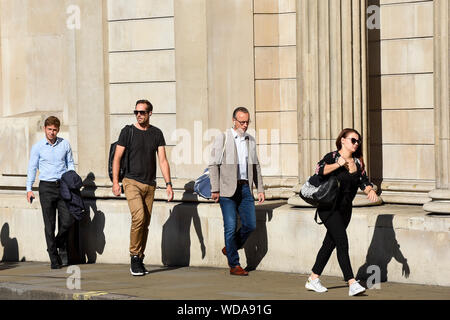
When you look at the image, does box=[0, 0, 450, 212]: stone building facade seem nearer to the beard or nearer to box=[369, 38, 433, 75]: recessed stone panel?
box=[369, 38, 433, 75]: recessed stone panel

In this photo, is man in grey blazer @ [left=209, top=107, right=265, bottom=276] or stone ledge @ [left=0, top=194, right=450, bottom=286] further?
man in grey blazer @ [left=209, top=107, right=265, bottom=276]

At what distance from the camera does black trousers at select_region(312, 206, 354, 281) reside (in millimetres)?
11141

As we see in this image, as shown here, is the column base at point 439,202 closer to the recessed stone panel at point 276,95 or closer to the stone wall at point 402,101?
the stone wall at point 402,101

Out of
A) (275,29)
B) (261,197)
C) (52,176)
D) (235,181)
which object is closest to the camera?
(235,181)

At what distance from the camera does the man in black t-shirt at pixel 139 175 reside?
42.6 ft

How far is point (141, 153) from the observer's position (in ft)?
42.9

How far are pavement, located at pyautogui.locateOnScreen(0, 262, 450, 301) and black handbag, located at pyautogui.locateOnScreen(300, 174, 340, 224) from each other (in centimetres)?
88

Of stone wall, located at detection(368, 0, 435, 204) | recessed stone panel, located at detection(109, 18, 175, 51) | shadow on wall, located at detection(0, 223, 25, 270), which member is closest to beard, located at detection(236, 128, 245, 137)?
stone wall, located at detection(368, 0, 435, 204)

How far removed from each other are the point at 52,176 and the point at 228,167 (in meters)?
2.52

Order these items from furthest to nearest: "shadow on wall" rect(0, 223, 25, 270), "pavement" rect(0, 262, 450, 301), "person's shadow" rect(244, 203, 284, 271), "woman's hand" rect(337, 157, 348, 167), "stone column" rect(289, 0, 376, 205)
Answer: "shadow on wall" rect(0, 223, 25, 270) → "person's shadow" rect(244, 203, 284, 271) → "stone column" rect(289, 0, 376, 205) → "pavement" rect(0, 262, 450, 301) → "woman's hand" rect(337, 157, 348, 167)

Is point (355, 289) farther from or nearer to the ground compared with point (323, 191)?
nearer to the ground

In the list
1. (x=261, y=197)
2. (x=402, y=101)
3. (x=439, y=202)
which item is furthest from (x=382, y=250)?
(x=402, y=101)

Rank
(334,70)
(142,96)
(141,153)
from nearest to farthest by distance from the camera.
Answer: (141,153), (334,70), (142,96)

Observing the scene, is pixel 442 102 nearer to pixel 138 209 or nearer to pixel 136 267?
pixel 138 209
